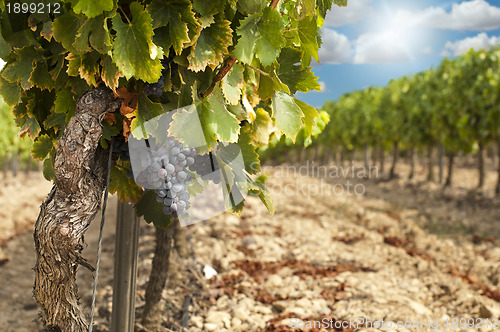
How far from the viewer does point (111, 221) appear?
9.30 metres

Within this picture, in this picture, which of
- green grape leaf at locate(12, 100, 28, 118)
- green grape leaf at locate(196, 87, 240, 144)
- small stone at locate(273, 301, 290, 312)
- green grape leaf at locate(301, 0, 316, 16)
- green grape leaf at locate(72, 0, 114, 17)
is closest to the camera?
green grape leaf at locate(72, 0, 114, 17)

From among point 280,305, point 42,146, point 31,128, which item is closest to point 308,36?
point 31,128

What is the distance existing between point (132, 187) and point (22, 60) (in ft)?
2.71

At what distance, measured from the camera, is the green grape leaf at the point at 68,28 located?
64.2 inches

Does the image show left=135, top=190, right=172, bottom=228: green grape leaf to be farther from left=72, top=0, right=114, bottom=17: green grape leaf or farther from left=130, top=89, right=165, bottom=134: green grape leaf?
left=72, top=0, right=114, bottom=17: green grape leaf

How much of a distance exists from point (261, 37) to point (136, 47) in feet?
1.57

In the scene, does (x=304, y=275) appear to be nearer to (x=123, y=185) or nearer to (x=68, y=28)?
(x=123, y=185)

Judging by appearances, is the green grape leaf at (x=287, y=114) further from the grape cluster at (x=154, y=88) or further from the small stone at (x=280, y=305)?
the small stone at (x=280, y=305)

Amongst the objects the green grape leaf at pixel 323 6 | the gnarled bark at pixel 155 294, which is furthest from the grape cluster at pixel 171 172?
the gnarled bark at pixel 155 294

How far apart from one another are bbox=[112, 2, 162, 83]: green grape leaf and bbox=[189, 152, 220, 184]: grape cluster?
1.52ft

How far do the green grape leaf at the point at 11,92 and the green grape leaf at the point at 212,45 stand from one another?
2.96 ft

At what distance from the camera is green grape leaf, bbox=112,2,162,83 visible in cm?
154

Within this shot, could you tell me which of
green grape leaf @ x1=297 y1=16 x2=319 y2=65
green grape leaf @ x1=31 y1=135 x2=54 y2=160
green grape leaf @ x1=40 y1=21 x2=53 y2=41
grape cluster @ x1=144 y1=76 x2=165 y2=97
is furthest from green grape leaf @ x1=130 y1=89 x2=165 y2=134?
green grape leaf @ x1=31 y1=135 x2=54 y2=160

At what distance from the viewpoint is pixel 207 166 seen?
1947 mm
